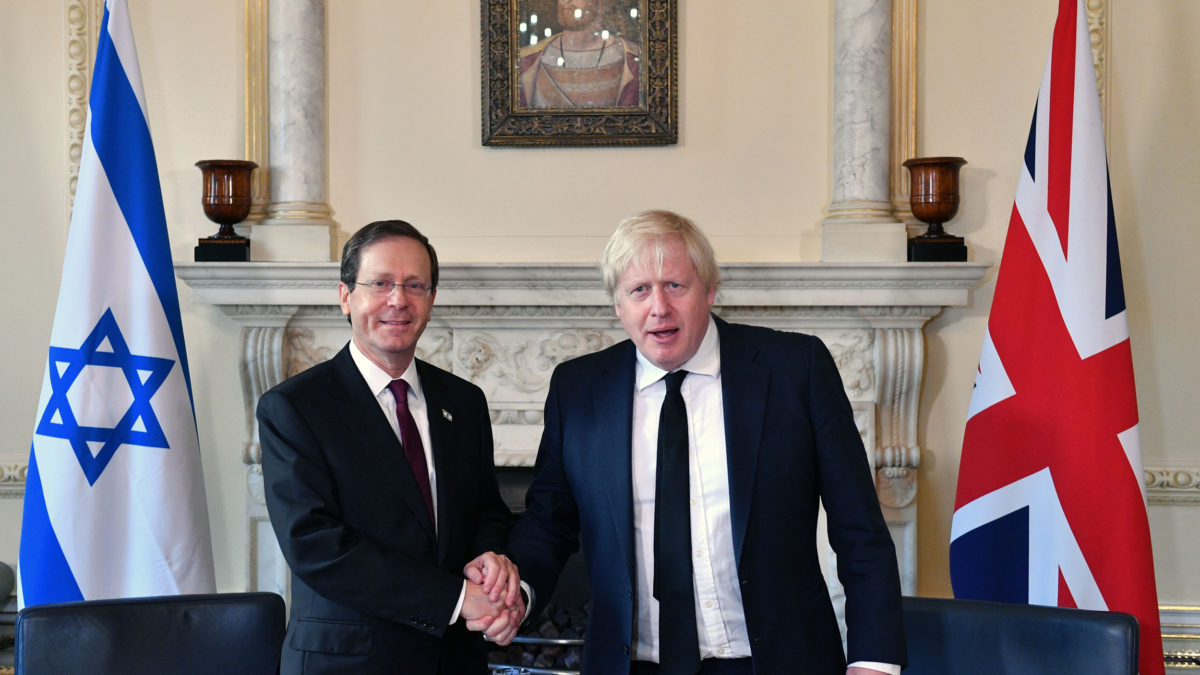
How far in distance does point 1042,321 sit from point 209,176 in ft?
9.47

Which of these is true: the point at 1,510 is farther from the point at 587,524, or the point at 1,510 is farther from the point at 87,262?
the point at 587,524

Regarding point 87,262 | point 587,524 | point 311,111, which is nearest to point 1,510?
point 87,262

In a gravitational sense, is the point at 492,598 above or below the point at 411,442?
below

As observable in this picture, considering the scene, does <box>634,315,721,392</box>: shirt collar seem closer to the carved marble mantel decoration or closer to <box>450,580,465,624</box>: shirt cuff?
<box>450,580,465,624</box>: shirt cuff

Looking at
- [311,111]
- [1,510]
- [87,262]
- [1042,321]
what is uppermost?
[311,111]

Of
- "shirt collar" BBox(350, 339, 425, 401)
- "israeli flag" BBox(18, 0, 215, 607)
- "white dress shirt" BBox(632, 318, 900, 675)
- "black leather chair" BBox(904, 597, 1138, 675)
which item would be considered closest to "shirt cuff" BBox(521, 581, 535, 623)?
"white dress shirt" BBox(632, 318, 900, 675)

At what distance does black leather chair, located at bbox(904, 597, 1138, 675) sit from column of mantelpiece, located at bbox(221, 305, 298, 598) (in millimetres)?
2547

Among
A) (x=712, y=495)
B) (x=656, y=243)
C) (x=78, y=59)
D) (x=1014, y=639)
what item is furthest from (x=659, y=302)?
(x=78, y=59)

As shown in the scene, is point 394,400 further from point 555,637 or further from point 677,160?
point 677,160

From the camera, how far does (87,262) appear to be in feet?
10.5

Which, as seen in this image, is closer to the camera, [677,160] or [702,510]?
[702,510]

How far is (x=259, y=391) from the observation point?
3.90 metres

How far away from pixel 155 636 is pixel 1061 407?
2498mm

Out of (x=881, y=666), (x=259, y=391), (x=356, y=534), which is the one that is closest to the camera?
(x=881, y=666)
